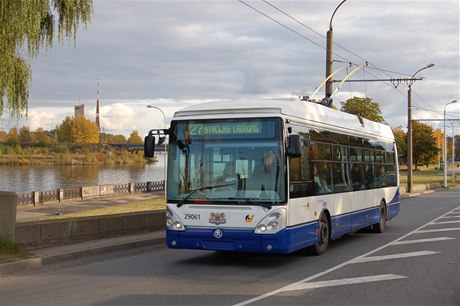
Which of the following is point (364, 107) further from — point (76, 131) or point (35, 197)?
point (76, 131)

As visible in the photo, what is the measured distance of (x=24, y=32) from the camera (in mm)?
11516

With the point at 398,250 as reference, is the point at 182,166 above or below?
above

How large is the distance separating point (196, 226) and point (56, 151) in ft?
381

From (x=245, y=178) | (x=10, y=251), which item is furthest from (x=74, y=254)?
(x=245, y=178)

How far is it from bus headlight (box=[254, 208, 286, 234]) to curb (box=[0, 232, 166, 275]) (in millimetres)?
3883

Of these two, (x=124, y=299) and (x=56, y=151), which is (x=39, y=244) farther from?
(x=56, y=151)

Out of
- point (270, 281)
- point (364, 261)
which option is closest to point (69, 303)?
point (270, 281)

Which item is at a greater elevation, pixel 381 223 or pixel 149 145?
pixel 149 145

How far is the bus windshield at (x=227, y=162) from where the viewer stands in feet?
33.1

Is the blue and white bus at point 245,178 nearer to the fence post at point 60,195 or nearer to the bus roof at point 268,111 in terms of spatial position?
the bus roof at point 268,111

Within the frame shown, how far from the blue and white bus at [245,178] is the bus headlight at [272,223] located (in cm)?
2

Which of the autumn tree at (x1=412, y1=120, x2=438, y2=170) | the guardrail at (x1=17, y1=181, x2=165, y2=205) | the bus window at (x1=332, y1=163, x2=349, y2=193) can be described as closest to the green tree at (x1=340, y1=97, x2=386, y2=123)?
the guardrail at (x1=17, y1=181, x2=165, y2=205)

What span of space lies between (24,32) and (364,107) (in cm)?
4709

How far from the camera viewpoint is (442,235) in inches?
634
